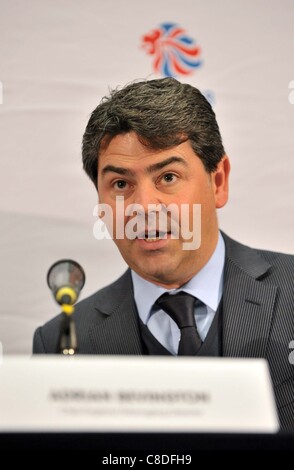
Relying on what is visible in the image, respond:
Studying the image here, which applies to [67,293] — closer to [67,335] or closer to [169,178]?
[67,335]

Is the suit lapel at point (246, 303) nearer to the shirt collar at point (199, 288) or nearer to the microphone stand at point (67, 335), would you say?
the shirt collar at point (199, 288)

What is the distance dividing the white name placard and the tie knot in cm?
88

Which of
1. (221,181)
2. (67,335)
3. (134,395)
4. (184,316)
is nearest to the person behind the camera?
(134,395)

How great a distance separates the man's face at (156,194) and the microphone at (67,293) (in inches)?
26.0

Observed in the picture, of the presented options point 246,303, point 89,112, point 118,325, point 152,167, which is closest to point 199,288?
point 246,303

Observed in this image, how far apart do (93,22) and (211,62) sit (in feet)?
1.38

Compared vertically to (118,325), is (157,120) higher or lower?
higher

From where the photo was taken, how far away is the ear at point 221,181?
2.45m

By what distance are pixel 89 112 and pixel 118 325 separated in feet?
2.26

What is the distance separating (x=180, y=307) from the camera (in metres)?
2.26

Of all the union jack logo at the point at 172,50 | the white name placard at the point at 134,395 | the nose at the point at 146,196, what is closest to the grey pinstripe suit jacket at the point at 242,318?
the nose at the point at 146,196

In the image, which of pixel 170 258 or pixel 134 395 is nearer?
pixel 134 395

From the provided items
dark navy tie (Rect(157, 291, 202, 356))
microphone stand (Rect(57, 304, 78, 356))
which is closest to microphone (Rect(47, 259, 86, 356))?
microphone stand (Rect(57, 304, 78, 356))

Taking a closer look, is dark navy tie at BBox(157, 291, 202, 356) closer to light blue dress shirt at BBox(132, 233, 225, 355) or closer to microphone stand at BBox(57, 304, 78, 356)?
light blue dress shirt at BBox(132, 233, 225, 355)
